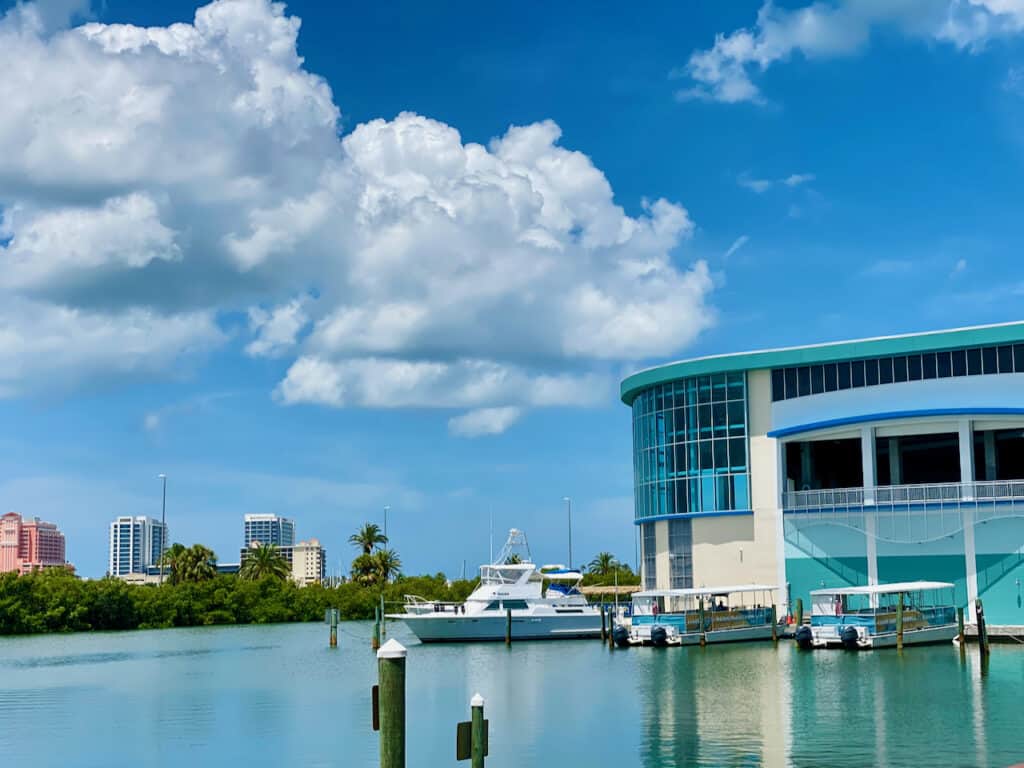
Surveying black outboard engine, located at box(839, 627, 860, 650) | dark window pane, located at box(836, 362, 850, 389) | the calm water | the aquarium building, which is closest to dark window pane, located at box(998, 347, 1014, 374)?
the aquarium building

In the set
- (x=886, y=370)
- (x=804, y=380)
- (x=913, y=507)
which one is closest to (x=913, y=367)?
(x=886, y=370)

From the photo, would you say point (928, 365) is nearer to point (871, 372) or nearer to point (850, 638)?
point (871, 372)

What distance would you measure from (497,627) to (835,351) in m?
23.3

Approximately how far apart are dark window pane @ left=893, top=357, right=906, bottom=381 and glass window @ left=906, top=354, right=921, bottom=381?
0.67 ft

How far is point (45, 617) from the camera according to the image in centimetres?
9150

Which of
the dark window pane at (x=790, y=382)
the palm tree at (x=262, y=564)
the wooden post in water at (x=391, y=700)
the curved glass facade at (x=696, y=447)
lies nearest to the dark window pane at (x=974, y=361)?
the dark window pane at (x=790, y=382)

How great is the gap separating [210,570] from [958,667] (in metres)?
78.0

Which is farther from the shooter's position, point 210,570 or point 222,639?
point 210,570

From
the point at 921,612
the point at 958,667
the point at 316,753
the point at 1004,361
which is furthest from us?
the point at 1004,361

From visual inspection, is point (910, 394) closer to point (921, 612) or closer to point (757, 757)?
point (921, 612)

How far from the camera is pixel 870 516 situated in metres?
62.3

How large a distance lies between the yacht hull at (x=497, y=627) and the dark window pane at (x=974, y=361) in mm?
23578

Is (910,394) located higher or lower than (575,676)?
higher

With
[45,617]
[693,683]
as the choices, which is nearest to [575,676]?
[693,683]
